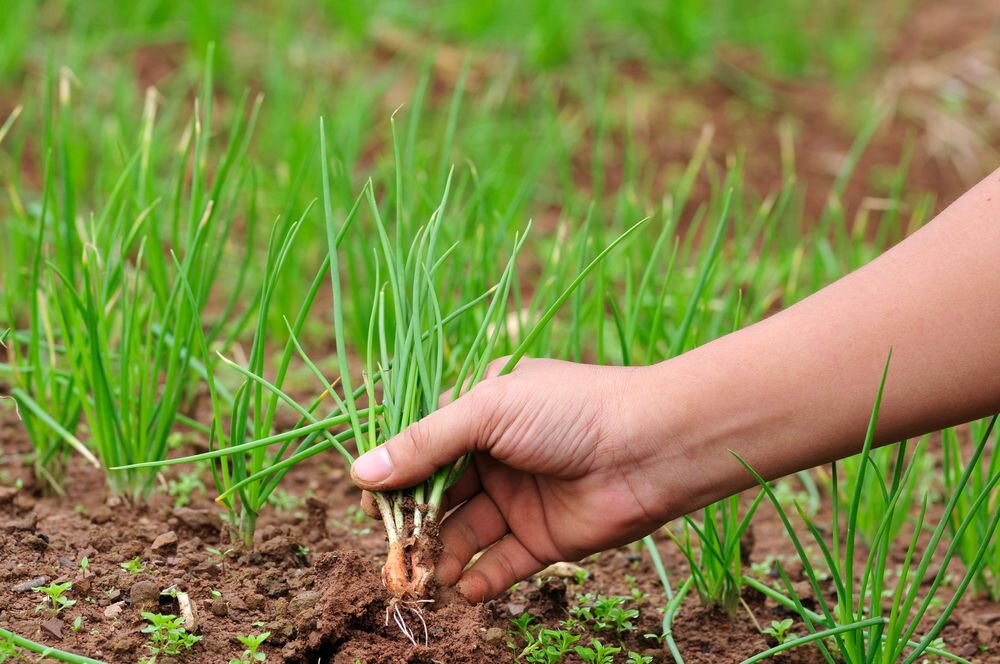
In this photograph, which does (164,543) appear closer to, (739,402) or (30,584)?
(30,584)

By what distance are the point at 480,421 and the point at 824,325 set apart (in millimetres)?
479

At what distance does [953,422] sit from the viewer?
1525 millimetres

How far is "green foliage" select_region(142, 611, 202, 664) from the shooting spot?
58.3 inches

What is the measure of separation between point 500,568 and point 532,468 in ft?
0.61

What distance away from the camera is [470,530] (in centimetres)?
179

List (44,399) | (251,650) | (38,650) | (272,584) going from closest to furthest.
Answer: (38,650)
(251,650)
(272,584)
(44,399)

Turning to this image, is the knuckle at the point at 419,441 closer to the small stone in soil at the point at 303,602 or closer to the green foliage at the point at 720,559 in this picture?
the small stone in soil at the point at 303,602

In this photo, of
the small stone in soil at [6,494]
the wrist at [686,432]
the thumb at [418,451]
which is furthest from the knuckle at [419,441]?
the small stone in soil at [6,494]

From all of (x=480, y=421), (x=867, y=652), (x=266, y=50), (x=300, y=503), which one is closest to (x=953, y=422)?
(x=867, y=652)

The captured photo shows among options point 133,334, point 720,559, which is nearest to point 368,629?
point 720,559

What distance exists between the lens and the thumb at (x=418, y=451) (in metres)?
1.54

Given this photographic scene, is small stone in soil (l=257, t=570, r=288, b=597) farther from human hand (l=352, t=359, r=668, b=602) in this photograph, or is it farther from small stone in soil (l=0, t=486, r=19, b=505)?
small stone in soil (l=0, t=486, r=19, b=505)

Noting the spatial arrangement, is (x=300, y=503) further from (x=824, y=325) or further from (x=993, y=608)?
(x=993, y=608)

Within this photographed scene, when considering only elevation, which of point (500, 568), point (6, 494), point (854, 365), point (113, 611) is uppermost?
point (854, 365)
